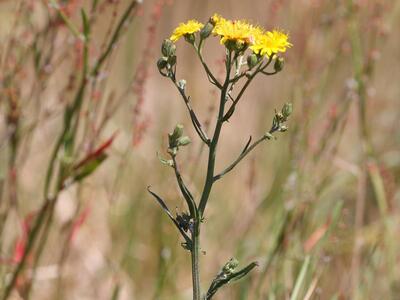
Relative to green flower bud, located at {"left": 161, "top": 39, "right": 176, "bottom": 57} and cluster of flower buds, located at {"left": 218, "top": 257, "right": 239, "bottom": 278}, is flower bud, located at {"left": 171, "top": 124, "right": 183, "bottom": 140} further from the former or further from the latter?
cluster of flower buds, located at {"left": 218, "top": 257, "right": 239, "bottom": 278}

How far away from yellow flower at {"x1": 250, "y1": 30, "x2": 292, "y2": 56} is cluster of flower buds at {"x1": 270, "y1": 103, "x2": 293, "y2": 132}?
0.10 m

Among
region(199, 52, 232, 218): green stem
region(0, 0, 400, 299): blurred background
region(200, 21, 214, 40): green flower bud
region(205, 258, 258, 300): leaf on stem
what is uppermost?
region(0, 0, 400, 299): blurred background

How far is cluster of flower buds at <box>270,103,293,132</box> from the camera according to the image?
1340mm

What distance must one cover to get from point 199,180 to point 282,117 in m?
2.17

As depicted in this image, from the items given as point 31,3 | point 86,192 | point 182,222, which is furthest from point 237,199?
point 182,222

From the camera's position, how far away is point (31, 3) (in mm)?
2236

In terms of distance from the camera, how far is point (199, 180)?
11.5 feet

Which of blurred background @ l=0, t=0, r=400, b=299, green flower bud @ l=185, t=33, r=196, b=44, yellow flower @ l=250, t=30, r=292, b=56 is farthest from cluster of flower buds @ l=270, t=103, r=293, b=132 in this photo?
blurred background @ l=0, t=0, r=400, b=299

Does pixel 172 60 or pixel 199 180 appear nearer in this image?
pixel 172 60

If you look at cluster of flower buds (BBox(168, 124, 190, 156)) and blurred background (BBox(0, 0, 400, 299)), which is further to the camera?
blurred background (BBox(0, 0, 400, 299))


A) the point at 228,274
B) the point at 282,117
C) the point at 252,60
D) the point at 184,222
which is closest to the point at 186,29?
the point at 252,60

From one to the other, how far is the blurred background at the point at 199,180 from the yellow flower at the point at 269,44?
652mm

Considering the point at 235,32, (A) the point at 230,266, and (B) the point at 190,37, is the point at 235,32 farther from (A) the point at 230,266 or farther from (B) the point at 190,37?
(A) the point at 230,266

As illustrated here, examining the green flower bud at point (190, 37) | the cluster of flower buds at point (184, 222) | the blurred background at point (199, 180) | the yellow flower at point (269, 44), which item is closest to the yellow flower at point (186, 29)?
the green flower bud at point (190, 37)
